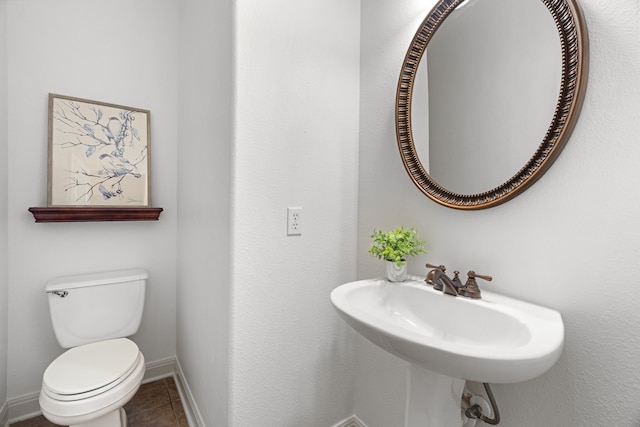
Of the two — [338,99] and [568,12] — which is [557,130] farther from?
[338,99]

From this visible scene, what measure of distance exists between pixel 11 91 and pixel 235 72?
136 centimetres

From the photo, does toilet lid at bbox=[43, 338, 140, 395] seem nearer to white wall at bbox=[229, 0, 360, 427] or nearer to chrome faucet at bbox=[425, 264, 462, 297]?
white wall at bbox=[229, 0, 360, 427]

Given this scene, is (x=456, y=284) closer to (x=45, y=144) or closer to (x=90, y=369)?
(x=90, y=369)

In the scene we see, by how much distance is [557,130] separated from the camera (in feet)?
2.55

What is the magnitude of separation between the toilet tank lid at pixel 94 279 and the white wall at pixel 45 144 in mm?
67

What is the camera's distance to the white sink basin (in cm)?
57

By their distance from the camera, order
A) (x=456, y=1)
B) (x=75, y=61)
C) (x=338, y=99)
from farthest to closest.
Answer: (x=75, y=61)
(x=338, y=99)
(x=456, y=1)

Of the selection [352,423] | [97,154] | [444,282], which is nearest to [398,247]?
[444,282]

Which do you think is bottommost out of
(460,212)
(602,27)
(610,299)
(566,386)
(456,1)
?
(566,386)

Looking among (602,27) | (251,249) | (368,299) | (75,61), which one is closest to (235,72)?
(251,249)

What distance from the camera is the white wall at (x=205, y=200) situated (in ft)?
3.64

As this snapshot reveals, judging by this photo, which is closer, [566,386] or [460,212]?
[566,386]

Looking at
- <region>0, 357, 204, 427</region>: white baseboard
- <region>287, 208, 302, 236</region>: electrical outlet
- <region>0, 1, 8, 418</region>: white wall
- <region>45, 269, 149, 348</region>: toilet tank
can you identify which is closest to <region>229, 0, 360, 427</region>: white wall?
<region>287, 208, 302, 236</region>: electrical outlet

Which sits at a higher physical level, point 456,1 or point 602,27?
point 456,1
